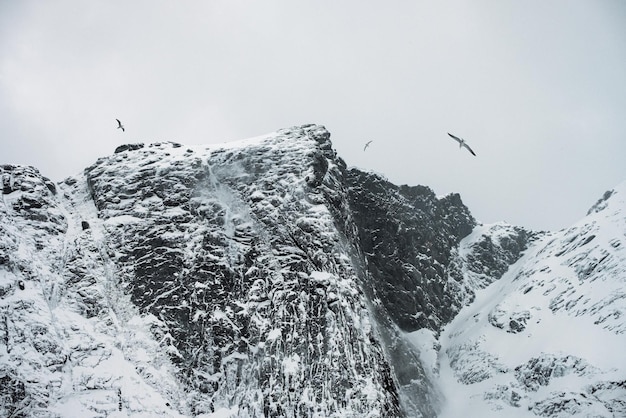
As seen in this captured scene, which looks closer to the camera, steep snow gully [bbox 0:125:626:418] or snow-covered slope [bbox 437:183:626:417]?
steep snow gully [bbox 0:125:626:418]

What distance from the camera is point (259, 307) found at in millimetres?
65312

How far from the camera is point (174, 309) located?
63219 mm

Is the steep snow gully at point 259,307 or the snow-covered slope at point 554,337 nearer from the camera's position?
the steep snow gully at point 259,307

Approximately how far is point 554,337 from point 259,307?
42271mm

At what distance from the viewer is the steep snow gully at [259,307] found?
181 ft

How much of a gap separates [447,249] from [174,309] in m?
70.1

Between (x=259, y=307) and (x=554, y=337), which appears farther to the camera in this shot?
(x=554, y=337)

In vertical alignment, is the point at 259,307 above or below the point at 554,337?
above

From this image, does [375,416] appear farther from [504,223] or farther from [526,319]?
[504,223]

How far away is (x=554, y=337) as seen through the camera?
74.2m

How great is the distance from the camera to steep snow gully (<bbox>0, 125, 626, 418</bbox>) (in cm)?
5516

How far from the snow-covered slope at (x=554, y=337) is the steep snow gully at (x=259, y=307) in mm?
267

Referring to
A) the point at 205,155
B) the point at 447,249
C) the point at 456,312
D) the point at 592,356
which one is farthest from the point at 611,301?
the point at 205,155

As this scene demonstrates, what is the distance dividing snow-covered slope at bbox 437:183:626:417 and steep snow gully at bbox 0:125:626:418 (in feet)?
0.88
